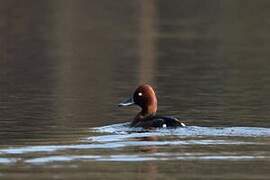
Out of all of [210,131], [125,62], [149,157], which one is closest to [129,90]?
[125,62]

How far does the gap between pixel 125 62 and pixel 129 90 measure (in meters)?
7.97

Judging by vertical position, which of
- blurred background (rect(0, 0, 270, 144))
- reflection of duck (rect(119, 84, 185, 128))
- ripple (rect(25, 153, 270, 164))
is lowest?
blurred background (rect(0, 0, 270, 144))

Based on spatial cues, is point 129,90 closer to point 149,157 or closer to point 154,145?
point 154,145

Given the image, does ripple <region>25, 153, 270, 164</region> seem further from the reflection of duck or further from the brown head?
the brown head

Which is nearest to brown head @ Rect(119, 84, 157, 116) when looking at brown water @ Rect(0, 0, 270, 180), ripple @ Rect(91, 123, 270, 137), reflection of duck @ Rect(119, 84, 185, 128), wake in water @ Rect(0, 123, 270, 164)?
reflection of duck @ Rect(119, 84, 185, 128)

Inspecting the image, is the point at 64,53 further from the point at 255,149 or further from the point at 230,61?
the point at 255,149

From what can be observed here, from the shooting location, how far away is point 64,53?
4000 centimetres

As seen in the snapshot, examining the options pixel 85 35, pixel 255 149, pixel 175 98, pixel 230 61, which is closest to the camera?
pixel 255 149

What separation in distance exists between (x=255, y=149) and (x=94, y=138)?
116 inches

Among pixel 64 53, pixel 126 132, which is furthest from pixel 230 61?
pixel 126 132

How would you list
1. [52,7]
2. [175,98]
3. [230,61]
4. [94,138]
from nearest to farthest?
[94,138]
[175,98]
[230,61]
[52,7]

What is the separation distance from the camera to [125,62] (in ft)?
123

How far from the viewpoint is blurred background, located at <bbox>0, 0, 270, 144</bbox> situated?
2473cm

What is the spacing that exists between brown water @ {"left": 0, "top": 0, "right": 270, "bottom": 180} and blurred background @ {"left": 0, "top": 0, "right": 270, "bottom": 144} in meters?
0.04
